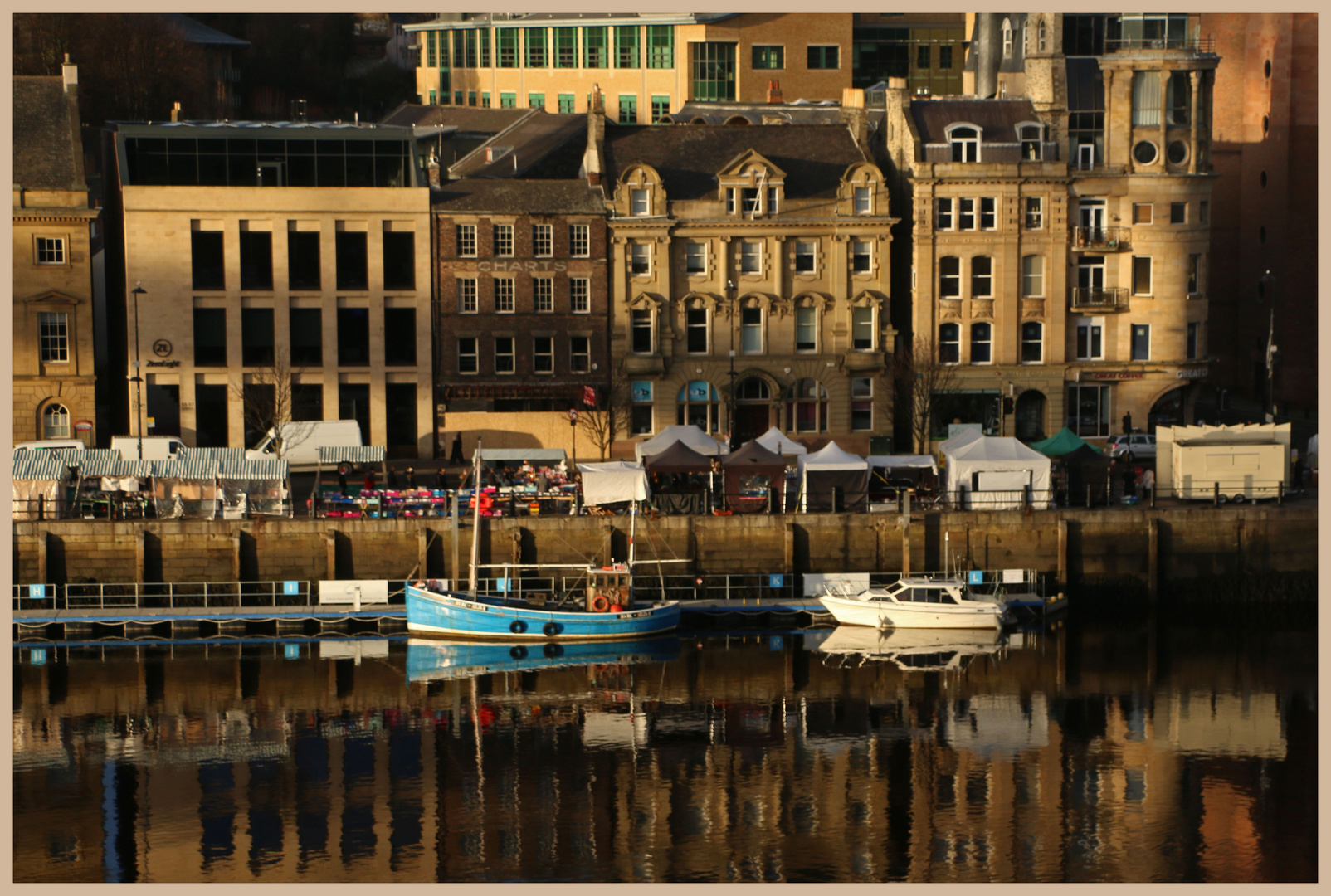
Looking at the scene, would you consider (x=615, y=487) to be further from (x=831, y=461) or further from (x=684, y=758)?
(x=684, y=758)

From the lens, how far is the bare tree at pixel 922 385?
8900 cm

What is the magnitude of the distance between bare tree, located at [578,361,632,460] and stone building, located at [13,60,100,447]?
66.9 ft

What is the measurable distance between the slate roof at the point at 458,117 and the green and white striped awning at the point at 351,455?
38.3 meters

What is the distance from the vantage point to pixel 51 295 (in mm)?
87625

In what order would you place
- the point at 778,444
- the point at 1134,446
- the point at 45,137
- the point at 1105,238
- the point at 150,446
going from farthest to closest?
1. the point at 1105,238
2. the point at 45,137
3. the point at 1134,446
4. the point at 150,446
5. the point at 778,444

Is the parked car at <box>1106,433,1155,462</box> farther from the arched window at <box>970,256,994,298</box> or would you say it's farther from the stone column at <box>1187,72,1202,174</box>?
the stone column at <box>1187,72,1202,174</box>

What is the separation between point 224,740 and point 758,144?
142ft

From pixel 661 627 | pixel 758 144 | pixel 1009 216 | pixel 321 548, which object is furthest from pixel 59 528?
pixel 1009 216

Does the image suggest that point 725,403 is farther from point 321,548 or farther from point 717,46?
point 717,46

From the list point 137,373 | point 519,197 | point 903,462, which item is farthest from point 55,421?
point 903,462

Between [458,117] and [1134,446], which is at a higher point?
[458,117]

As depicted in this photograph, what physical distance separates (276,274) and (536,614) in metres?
25.9

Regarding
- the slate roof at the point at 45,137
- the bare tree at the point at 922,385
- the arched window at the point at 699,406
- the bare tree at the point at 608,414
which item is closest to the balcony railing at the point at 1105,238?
the bare tree at the point at 922,385

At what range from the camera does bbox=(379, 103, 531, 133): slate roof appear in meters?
123
